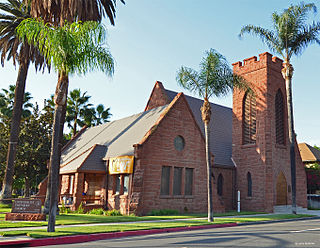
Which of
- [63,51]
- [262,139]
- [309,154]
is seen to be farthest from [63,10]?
[309,154]

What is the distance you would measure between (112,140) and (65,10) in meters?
14.1


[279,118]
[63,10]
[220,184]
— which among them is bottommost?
[220,184]

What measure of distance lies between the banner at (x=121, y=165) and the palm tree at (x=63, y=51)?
357 inches

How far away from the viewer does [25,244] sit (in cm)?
1095

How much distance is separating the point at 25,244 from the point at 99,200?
49.4 feet

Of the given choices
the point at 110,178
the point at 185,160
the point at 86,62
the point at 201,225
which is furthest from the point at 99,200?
the point at 86,62

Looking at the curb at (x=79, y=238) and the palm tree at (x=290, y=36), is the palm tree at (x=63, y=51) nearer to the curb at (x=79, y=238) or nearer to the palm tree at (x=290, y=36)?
the curb at (x=79, y=238)

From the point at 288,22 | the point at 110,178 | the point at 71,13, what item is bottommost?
the point at 110,178

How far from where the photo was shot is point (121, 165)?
2378cm

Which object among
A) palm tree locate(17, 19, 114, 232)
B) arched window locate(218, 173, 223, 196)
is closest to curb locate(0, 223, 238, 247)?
palm tree locate(17, 19, 114, 232)

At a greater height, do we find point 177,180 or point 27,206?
point 177,180

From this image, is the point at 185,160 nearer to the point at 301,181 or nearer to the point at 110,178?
the point at 110,178

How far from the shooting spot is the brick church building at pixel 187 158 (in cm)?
2333

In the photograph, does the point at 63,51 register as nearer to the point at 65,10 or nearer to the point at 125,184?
the point at 65,10
